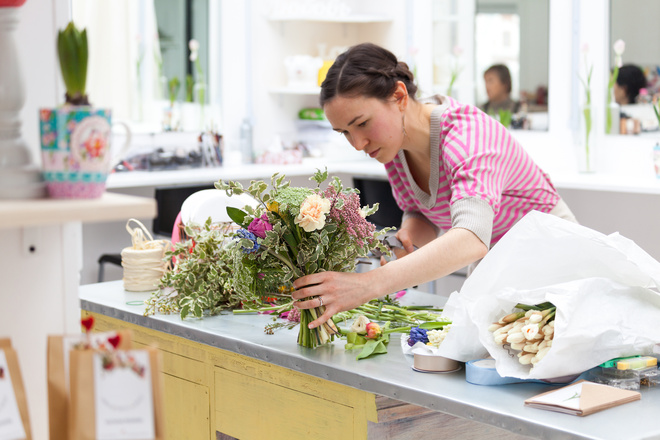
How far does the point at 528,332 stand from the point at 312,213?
48 centimetres

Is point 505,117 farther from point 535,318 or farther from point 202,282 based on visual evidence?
point 535,318

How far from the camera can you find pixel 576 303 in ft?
5.13

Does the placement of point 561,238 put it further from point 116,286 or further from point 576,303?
point 116,286

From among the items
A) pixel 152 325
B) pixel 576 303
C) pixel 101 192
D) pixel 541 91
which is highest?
pixel 541 91

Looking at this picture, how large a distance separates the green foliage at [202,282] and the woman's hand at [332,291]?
0.36m

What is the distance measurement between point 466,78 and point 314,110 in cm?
104

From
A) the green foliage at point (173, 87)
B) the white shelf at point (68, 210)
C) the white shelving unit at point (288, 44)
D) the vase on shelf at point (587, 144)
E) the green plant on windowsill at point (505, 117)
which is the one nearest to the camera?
the white shelf at point (68, 210)

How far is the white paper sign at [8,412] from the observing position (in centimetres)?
101

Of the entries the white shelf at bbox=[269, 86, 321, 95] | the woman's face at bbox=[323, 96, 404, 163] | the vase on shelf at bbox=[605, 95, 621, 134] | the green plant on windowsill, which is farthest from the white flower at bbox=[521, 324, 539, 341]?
the white shelf at bbox=[269, 86, 321, 95]

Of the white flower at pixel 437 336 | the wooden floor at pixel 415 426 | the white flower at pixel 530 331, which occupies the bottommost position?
the wooden floor at pixel 415 426

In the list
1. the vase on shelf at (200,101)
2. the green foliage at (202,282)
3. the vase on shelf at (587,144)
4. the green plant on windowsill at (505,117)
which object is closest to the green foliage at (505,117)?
the green plant on windowsill at (505,117)

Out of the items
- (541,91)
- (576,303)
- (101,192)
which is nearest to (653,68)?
(541,91)

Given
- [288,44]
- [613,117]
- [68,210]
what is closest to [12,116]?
[68,210]

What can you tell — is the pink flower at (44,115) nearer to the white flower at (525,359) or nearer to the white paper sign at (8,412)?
the white paper sign at (8,412)
